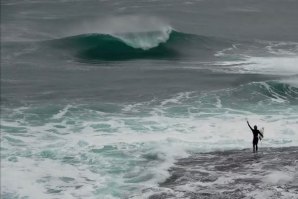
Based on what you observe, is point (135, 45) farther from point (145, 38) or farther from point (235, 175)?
point (235, 175)

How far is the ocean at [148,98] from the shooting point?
19578mm

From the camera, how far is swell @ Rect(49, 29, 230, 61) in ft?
129

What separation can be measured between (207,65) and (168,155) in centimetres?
1543

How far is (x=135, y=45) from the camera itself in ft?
133

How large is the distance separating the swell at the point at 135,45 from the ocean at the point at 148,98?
0.09 m

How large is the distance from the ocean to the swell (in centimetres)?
9

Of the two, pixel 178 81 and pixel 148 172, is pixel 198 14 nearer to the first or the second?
pixel 178 81

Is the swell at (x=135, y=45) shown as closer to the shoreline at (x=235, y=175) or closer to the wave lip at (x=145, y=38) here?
the wave lip at (x=145, y=38)

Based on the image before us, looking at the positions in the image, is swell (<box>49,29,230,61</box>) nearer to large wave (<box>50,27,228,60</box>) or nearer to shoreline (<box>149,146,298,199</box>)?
large wave (<box>50,27,228,60</box>)

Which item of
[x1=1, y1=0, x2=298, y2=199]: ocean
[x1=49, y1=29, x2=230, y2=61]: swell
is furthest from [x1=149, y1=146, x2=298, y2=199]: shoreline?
[x1=49, y1=29, x2=230, y2=61]: swell

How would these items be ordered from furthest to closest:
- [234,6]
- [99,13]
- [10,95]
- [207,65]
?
[234,6] → [99,13] → [207,65] → [10,95]

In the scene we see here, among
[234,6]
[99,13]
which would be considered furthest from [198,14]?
[99,13]

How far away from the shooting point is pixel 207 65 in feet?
120

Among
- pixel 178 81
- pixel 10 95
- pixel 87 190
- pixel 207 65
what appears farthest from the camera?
pixel 207 65
